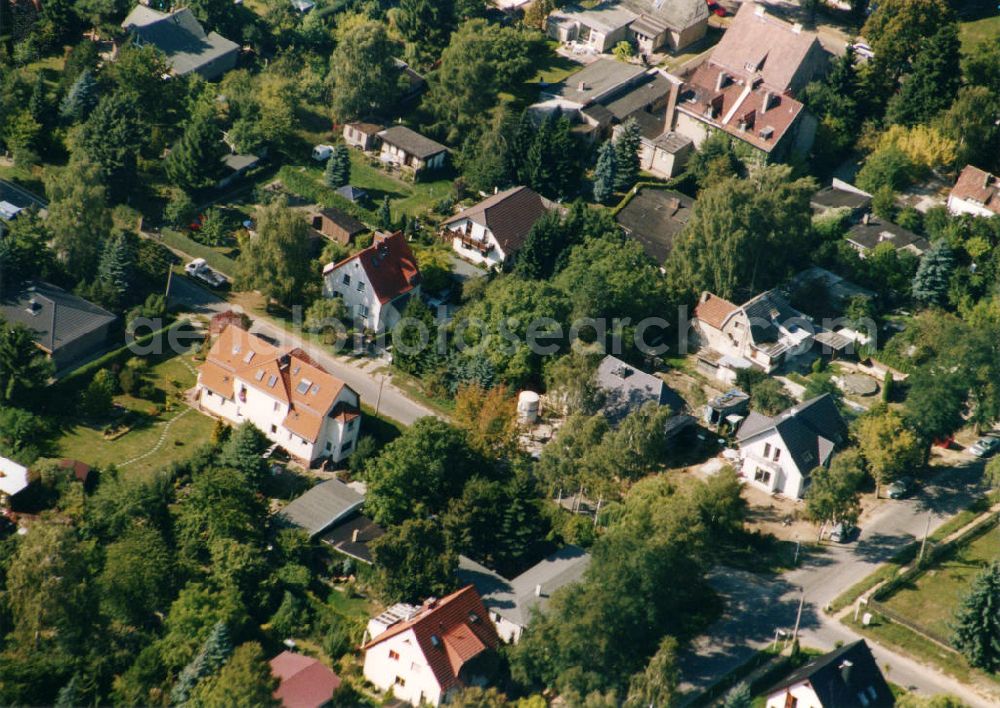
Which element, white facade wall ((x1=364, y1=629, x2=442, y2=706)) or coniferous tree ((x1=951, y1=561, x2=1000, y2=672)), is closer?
white facade wall ((x1=364, y1=629, x2=442, y2=706))

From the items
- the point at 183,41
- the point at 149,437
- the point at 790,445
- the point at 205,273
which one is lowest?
the point at 149,437

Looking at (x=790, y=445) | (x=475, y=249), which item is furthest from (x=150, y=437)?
(x=790, y=445)

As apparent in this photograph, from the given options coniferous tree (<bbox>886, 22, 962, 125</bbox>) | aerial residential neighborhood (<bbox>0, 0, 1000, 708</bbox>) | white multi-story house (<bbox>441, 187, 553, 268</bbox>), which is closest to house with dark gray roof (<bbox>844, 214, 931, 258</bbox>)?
aerial residential neighborhood (<bbox>0, 0, 1000, 708</bbox>)

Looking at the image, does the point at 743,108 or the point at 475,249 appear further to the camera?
the point at 743,108

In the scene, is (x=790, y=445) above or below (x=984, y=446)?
above

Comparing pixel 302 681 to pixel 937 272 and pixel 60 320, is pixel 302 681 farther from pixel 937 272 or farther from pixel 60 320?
pixel 937 272

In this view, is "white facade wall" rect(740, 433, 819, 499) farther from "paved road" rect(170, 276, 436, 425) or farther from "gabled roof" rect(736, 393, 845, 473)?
"paved road" rect(170, 276, 436, 425)
